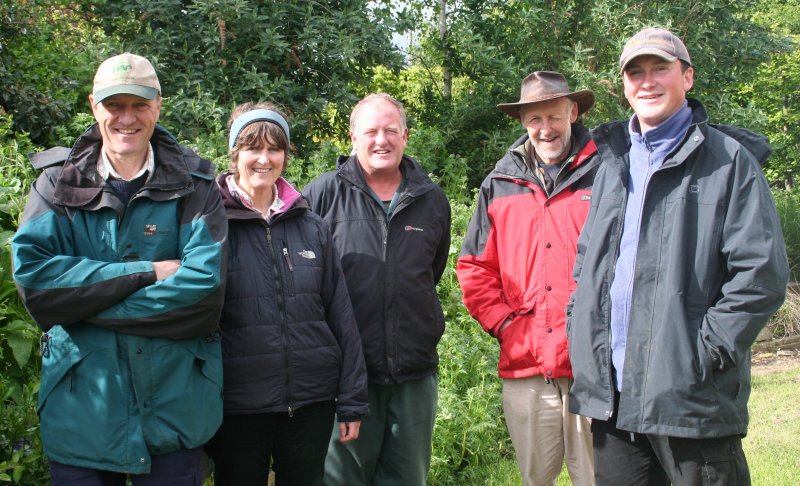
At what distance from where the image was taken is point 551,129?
409 centimetres

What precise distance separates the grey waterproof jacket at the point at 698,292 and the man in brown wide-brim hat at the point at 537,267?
624 millimetres

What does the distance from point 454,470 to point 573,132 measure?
2549 mm

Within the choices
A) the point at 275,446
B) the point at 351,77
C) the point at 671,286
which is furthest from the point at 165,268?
the point at 351,77

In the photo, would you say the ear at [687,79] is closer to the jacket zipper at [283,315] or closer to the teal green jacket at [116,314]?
the jacket zipper at [283,315]

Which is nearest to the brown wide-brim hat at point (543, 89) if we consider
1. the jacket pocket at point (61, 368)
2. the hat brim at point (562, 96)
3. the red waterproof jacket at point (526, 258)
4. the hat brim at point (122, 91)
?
the hat brim at point (562, 96)

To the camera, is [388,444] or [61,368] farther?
[388,444]

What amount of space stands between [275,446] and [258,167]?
1226 mm

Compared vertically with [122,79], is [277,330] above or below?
below

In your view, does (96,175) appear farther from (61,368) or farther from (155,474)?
(155,474)

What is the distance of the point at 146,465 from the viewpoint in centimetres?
288

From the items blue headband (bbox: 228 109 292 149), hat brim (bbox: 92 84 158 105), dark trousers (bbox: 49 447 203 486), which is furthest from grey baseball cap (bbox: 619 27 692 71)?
dark trousers (bbox: 49 447 203 486)

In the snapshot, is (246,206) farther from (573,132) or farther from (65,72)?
(65,72)

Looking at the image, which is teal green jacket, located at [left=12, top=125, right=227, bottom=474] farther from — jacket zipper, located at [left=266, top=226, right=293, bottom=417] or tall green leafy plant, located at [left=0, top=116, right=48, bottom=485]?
tall green leafy plant, located at [left=0, top=116, right=48, bottom=485]

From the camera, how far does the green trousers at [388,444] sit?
3936mm
